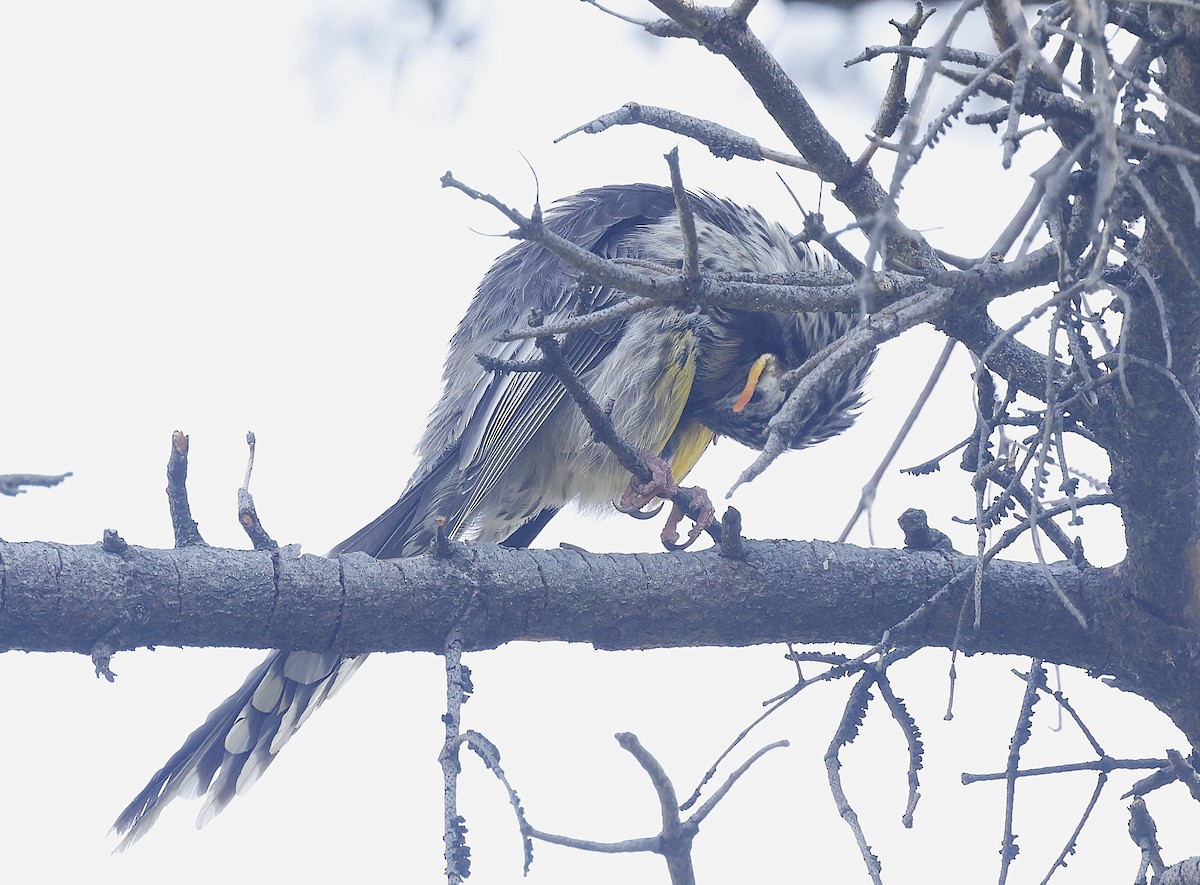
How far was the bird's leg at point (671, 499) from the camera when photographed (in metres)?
3.56

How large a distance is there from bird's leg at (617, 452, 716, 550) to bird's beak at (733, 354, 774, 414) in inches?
18.3

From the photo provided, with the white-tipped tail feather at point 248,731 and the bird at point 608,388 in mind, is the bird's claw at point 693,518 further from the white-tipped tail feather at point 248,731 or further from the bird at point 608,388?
the white-tipped tail feather at point 248,731

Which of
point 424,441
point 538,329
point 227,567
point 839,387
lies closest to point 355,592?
point 227,567

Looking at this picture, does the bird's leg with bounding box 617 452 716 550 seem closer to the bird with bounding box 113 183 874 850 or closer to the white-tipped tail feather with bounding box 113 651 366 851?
the bird with bounding box 113 183 874 850

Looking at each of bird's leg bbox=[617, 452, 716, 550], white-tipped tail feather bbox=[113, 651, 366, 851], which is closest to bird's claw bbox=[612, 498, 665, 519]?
bird's leg bbox=[617, 452, 716, 550]

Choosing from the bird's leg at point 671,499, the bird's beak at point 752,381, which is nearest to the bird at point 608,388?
the bird's beak at point 752,381

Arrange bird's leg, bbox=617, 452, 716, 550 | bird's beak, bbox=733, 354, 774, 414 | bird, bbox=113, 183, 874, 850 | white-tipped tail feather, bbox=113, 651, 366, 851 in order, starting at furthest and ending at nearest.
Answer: bird's beak, bbox=733, 354, 774, 414 < bird, bbox=113, 183, 874, 850 < bird's leg, bbox=617, 452, 716, 550 < white-tipped tail feather, bbox=113, 651, 366, 851

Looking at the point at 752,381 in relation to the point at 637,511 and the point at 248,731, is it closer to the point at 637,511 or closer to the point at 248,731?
the point at 637,511

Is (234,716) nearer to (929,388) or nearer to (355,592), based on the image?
(355,592)

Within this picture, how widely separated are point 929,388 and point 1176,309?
51 cm

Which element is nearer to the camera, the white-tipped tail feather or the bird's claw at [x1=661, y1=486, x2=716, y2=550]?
the white-tipped tail feather

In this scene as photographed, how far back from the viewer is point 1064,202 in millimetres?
2248

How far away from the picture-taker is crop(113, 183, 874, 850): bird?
423 centimetres

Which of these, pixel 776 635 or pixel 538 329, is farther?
pixel 776 635
